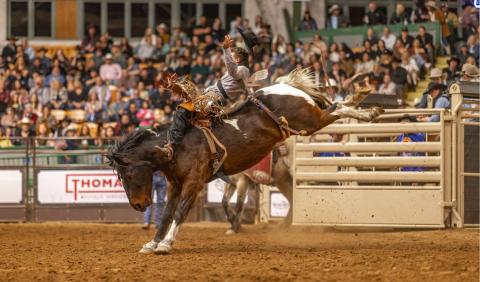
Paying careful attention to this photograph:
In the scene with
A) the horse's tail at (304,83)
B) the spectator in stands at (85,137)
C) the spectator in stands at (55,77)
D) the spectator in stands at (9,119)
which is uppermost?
the spectator in stands at (55,77)

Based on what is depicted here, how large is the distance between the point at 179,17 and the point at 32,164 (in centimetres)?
1055

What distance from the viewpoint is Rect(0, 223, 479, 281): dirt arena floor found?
8.06m

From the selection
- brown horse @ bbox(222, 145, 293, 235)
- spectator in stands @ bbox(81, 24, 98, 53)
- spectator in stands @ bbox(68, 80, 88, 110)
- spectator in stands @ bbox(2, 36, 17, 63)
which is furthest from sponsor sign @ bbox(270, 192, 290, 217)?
spectator in stands @ bbox(2, 36, 17, 63)

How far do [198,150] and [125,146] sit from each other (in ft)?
2.81

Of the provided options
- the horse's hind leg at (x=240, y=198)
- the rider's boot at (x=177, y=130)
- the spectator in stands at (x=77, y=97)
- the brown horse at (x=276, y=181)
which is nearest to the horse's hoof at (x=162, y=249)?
the rider's boot at (x=177, y=130)

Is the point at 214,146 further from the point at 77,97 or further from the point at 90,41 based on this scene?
the point at 90,41

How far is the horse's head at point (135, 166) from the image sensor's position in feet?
35.4

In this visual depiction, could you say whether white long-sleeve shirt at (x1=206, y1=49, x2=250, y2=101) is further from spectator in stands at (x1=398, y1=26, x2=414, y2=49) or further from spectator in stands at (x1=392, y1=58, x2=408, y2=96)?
spectator in stands at (x1=398, y1=26, x2=414, y2=49)

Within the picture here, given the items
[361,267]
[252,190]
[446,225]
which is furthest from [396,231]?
[361,267]

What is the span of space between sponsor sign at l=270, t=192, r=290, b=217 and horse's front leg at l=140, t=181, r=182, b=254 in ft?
19.9

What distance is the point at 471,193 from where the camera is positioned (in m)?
13.6

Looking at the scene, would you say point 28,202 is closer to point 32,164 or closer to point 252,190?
point 32,164

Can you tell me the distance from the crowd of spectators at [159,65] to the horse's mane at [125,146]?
718cm

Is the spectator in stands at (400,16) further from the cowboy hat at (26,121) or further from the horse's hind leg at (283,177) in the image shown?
the cowboy hat at (26,121)
